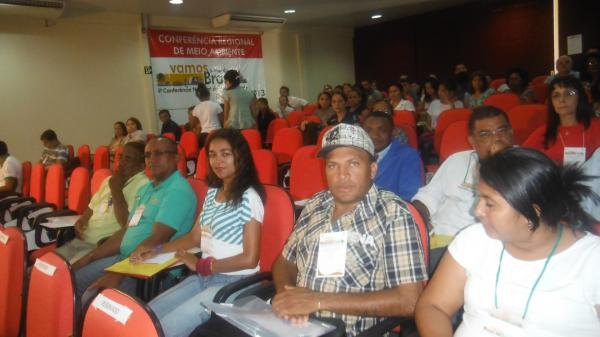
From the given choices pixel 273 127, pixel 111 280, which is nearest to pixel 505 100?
pixel 273 127

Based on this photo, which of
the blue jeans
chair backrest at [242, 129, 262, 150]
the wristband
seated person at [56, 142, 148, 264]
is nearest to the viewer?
the blue jeans

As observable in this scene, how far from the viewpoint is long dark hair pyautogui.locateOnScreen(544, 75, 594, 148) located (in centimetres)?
284

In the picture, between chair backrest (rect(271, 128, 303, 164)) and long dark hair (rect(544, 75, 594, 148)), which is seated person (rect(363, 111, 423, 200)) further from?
chair backrest (rect(271, 128, 303, 164))

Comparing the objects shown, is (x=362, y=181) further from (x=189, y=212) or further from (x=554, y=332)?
(x=189, y=212)

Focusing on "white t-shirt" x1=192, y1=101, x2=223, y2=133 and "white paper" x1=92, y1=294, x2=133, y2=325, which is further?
"white t-shirt" x1=192, y1=101, x2=223, y2=133

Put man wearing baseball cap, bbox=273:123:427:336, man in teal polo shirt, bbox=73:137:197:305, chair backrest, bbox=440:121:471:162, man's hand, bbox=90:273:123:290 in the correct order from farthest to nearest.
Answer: chair backrest, bbox=440:121:471:162 → man in teal polo shirt, bbox=73:137:197:305 → man's hand, bbox=90:273:123:290 → man wearing baseball cap, bbox=273:123:427:336

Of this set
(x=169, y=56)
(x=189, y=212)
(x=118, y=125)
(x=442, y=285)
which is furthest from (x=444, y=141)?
(x=169, y=56)

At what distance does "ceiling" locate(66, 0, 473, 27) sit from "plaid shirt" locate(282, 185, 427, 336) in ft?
24.4

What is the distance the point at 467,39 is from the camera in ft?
36.5

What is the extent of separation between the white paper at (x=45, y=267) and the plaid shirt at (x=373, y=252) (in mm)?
904

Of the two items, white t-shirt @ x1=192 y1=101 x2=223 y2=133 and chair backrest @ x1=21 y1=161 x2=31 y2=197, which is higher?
white t-shirt @ x1=192 y1=101 x2=223 y2=133

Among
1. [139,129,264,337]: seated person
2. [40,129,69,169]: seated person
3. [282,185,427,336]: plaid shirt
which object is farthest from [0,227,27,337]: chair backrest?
[40,129,69,169]: seated person

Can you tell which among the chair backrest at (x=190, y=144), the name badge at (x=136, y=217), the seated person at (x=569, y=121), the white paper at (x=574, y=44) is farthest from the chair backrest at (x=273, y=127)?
the white paper at (x=574, y=44)

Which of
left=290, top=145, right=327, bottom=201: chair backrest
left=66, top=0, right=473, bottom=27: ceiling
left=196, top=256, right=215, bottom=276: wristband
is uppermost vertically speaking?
left=66, top=0, right=473, bottom=27: ceiling
